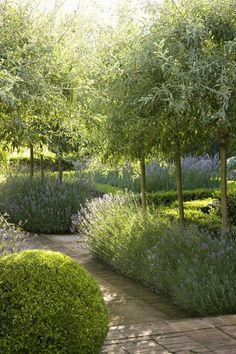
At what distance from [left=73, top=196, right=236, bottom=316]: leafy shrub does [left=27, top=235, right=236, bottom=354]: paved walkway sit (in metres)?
0.23

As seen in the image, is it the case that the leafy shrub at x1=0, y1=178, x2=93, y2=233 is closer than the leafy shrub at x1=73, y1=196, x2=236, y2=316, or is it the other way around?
the leafy shrub at x1=73, y1=196, x2=236, y2=316

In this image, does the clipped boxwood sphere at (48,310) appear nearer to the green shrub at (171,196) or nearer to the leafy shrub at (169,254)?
the leafy shrub at (169,254)

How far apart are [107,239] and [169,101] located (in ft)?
10.6

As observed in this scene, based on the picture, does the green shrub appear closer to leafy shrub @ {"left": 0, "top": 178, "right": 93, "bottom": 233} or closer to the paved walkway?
leafy shrub @ {"left": 0, "top": 178, "right": 93, "bottom": 233}

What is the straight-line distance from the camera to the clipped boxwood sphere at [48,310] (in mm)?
4867

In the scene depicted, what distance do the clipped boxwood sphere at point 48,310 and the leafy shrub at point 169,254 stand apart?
2.06 meters

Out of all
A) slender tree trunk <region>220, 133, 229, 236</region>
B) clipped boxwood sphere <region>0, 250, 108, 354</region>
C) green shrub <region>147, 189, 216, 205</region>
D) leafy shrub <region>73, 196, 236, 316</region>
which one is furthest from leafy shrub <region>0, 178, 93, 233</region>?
clipped boxwood sphere <region>0, 250, 108, 354</region>

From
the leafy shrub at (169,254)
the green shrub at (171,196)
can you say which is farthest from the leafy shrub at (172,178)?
the leafy shrub at (169,254)

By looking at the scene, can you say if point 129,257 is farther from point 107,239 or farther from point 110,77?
point 110,77

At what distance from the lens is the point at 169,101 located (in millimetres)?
7203

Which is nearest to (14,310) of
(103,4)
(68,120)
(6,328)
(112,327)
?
(6,328)

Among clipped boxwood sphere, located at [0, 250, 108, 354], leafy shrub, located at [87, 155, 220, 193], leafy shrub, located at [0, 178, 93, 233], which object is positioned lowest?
clipped boxwood sphere, located at [0, 250, 108, 354]

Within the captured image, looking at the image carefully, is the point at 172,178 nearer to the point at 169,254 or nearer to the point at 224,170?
the point at 224,170

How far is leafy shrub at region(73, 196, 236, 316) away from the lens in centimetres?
698
